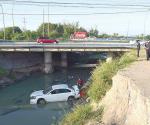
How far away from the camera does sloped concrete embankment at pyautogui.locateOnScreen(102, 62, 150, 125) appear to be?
12.4 metres

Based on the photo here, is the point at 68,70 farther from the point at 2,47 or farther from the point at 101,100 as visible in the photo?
the point at 101,100

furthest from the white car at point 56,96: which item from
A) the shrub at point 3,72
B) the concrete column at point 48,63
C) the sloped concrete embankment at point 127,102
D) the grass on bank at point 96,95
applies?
the concrete column at point 48,63

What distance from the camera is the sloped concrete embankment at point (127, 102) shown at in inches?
488

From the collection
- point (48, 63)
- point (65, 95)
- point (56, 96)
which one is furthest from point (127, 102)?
point (48, 63)

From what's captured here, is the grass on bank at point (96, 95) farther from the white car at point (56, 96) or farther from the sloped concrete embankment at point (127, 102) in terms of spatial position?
the white car at point (56, 96)

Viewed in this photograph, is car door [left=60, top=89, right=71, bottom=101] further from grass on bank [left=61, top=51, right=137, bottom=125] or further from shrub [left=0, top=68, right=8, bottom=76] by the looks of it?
shrub [left=0, top=68, right=8, bottom=76]

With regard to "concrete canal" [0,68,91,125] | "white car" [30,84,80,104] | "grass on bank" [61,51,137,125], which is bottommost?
"concrete canal" [0,68,91,125]

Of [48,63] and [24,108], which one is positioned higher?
[48,63]

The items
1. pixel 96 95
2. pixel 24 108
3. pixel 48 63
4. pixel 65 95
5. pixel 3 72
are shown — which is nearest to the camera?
pixel 96 95

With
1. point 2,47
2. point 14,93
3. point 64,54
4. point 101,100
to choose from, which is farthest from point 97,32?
point 101,100

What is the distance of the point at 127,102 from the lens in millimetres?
14961

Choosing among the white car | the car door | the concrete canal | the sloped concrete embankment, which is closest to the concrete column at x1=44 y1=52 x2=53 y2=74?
the concrete canal

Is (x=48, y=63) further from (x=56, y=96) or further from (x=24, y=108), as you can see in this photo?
(x=24, y=108)

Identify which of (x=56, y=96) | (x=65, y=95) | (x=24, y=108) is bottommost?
(x=24, y=108)
